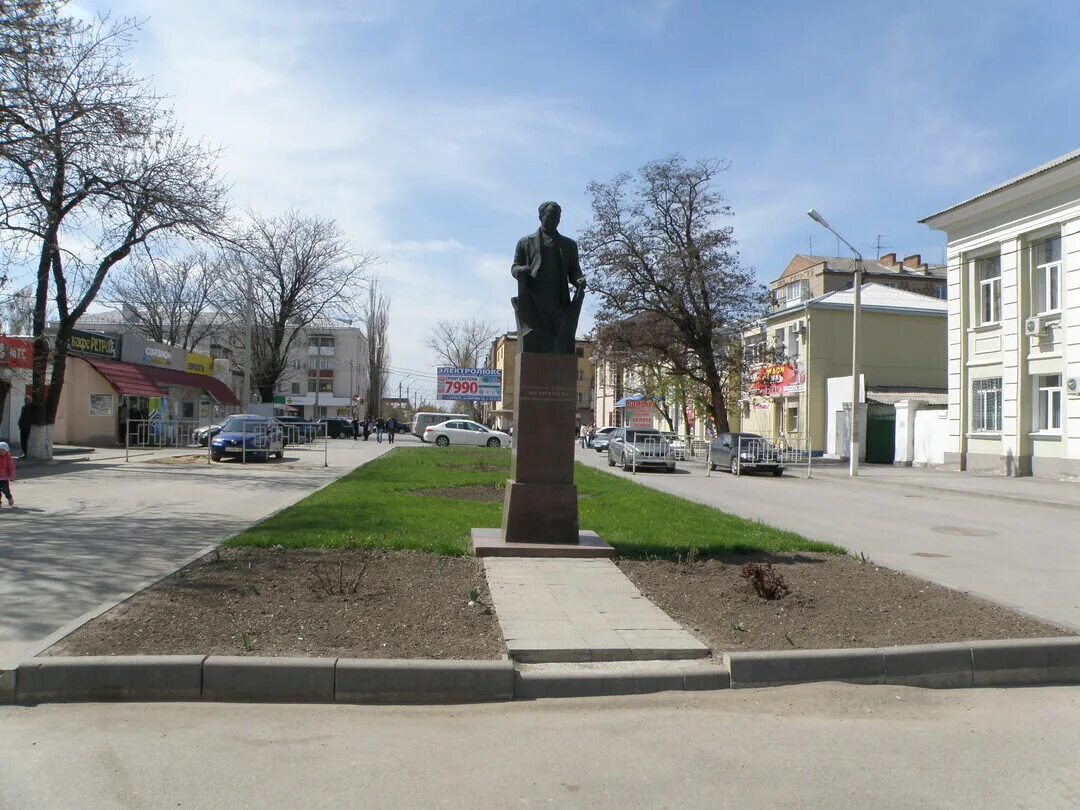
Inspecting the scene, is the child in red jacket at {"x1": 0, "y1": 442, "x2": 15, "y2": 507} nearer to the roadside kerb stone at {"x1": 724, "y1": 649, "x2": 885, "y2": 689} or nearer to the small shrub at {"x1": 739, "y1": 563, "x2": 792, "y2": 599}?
the small shrub at {"x1": 739, "y1": 563, "x2": 792, "y2": 599}

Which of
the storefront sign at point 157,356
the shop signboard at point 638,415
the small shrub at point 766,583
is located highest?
the storefront sign at point 157,356

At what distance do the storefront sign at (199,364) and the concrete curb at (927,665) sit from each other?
46.4 metres

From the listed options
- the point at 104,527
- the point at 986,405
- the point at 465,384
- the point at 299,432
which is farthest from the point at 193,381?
the point at 986,405

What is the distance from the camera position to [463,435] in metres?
50.2

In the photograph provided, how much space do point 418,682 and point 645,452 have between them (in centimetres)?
2599

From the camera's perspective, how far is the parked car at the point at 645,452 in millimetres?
30891

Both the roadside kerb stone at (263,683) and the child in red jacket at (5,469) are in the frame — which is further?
the child in red jacket at (5,469)

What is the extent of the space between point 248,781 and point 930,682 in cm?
439

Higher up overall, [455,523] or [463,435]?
[463,435]

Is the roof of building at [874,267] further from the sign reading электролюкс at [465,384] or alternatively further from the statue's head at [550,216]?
the statue's head at [550,216]

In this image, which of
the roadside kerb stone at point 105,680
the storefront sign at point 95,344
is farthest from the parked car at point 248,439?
the roadside kerb stone at point 105,680

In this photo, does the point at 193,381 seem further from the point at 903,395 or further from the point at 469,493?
the point at 903,395

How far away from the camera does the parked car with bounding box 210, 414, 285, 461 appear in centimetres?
2859

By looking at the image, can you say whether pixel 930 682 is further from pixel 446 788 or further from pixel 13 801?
pixel 13 801
